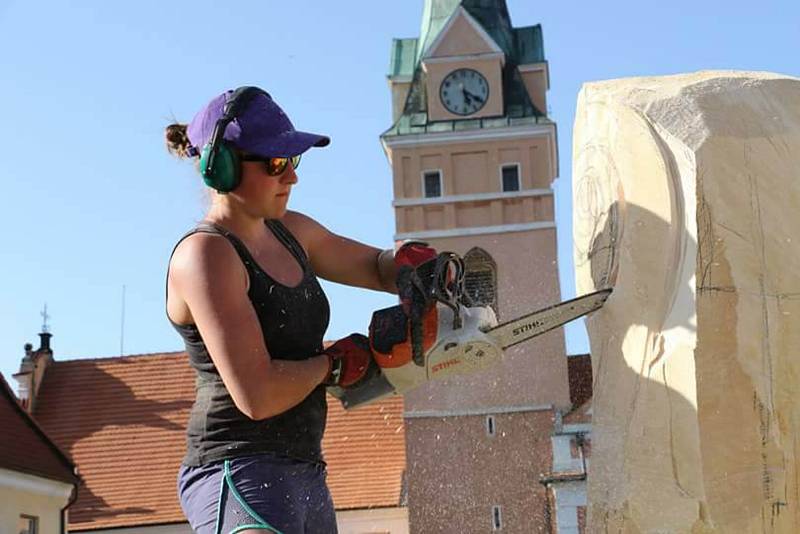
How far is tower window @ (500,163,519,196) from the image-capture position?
27.5m

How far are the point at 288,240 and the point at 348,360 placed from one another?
0.30m

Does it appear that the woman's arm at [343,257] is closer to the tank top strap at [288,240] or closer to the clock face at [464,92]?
the tank top strap at [288,240]

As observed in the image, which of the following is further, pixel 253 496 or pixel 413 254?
pixel 413 254

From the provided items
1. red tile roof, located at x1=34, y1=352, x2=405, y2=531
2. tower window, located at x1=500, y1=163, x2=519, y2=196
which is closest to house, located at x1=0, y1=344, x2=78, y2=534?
red tile roof, located at x1=34, y1=352, x2=405, y2=531

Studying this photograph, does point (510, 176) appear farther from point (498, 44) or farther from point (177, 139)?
point (177, 139)

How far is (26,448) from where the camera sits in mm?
19656

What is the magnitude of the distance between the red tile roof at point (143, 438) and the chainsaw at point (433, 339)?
72.7ft

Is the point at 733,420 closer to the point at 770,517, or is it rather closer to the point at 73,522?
the point at 770,517

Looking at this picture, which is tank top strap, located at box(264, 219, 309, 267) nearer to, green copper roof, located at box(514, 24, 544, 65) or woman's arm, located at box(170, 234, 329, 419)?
woman's arm, located at box(170, 234, 329, 419)

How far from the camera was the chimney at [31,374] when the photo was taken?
96.5ft

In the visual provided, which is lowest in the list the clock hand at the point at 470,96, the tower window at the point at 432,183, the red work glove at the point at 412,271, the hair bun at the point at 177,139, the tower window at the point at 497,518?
the tower window at the point at 497,518

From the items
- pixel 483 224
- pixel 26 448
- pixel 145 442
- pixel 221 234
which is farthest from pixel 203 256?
pixel 145 442

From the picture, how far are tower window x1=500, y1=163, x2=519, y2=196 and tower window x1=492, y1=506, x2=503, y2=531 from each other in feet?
21.2

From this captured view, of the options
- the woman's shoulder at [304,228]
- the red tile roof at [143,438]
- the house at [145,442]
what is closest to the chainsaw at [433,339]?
the woman's shoulder at [304,228]
